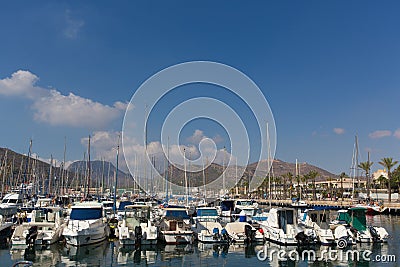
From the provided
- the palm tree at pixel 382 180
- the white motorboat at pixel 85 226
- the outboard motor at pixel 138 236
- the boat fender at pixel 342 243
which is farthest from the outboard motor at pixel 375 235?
the palm tree at pixel 382 180

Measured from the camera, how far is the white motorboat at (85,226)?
28.5m

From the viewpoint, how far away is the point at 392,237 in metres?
35.2

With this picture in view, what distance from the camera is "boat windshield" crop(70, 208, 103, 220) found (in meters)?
30.0

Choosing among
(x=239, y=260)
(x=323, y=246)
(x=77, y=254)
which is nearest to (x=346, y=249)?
(x=323, y=246)

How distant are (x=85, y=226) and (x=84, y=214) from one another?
1.48 meters

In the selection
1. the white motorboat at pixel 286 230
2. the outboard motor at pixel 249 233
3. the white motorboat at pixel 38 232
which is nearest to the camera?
the white motorboat at pixel 38 232

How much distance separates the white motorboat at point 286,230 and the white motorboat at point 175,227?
719 centimetres

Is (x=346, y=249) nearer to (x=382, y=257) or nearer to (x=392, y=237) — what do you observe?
(x=382, y=257)

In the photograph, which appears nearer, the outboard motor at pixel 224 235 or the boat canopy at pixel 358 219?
the outboard motor at pixel 224 235

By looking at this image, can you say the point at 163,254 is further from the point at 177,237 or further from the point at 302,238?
the point at 302,238

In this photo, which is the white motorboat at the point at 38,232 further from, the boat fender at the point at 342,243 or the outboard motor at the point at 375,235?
the outboard motor at the point at 375,235

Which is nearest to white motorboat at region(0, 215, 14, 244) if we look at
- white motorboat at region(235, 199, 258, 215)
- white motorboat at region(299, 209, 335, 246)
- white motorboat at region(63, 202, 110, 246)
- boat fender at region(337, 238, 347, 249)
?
white motorboat at region(63, 202, 110, 246)

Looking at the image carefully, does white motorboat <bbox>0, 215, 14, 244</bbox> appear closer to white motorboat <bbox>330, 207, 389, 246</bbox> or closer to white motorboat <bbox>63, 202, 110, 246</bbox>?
white motorboat <bbox>63, 202, 110, 246</bbox>

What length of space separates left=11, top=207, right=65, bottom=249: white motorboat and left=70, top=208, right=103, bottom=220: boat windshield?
2327 mm
